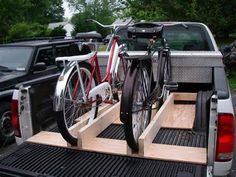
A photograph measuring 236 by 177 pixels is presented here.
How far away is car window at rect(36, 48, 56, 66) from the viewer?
7.21 m

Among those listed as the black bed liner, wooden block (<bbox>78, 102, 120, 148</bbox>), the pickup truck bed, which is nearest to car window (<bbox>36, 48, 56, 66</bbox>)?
wooden block (<bbox>78, 102, 120, 148</bbox>)

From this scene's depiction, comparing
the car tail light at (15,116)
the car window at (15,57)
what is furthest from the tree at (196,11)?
the car tail light at (15,116)

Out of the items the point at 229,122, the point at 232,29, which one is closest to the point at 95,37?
the point at 229,122

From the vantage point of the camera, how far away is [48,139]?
3.59m

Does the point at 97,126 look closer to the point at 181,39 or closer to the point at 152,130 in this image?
the point at 152,130

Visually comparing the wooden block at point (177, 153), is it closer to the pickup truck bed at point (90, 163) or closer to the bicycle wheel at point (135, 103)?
the pickup truck bed at point (90, 163)

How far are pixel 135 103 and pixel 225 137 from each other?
957 millimetres

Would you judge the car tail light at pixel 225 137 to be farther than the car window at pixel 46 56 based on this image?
No

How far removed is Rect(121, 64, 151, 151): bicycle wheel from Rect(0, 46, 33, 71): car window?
3.75 metres

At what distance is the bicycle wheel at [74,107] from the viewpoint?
340 centimetres

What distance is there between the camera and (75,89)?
388 centimetres

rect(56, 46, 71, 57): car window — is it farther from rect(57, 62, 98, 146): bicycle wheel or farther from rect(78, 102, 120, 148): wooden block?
rect(78, 102, 120, 148): wooden block

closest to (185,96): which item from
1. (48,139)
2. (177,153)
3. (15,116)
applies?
(177,153)

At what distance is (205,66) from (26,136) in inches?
101
